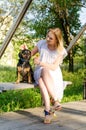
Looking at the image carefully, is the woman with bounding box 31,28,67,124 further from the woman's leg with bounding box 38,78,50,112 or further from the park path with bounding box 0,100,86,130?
the park path with bounding box 0,100,86,130

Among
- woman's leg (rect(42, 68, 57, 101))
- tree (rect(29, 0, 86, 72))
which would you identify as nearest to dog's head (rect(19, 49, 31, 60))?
woman's leg (rect(42, 68, 57, 101))

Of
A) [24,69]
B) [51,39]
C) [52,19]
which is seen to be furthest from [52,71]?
[52,19]

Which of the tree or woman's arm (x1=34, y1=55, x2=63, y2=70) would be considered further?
the tree

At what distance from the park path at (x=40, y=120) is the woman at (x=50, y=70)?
216 mm

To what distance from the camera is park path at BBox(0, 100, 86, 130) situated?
4953 mm

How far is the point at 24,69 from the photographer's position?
21.3 ft

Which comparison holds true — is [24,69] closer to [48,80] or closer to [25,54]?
[25,54]

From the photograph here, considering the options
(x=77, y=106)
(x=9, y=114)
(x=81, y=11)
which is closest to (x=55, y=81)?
(x=9, y=114)

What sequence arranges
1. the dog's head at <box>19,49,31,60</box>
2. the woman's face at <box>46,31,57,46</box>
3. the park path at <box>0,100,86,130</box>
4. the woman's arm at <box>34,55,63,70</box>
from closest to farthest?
the park path at <box>0,100,86,130</box> < the woman's arm at <box>34,55,63,70</box> < the woman's face at <box>46,31,57,46</box> < the dog's head at <box>19,49,31,60</box>

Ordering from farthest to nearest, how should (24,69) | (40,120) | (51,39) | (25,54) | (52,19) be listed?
(52,19) < (24,69) < (25,54) < (40,120) < (51,39)

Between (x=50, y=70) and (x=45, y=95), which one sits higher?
(x=50, y=70)

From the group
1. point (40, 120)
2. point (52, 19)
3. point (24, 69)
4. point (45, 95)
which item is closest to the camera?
point (45, 95)

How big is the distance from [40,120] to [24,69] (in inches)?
48.9

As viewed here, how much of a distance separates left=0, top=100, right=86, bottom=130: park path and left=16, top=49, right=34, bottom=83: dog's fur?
51cm
